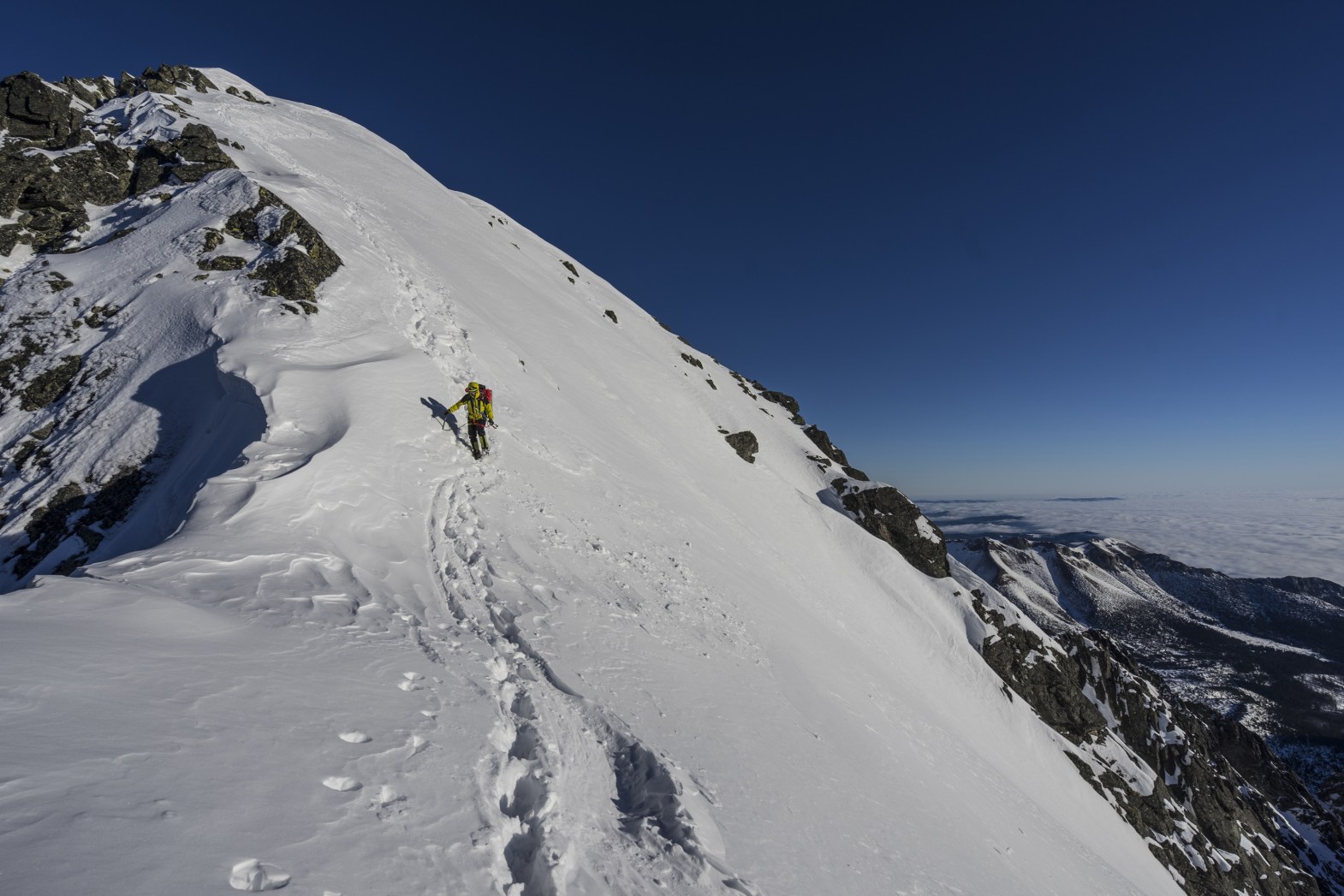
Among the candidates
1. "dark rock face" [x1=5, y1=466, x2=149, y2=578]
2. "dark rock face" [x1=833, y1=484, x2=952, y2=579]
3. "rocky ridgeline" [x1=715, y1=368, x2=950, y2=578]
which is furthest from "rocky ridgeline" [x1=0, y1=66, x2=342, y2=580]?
"dark rock face" [x1=833, y1=484, x2=952, y2=579]

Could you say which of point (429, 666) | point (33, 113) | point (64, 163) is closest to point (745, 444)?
point (429, 666)

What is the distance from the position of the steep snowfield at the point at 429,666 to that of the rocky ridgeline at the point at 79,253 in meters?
0.71

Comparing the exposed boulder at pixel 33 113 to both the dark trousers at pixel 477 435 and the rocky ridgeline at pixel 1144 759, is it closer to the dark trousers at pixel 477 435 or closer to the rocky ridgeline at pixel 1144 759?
the dark trousers at pixel 477 435

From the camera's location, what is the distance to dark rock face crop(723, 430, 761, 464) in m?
34.5

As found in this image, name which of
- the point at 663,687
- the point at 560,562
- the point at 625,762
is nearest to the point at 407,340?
the point at 560,562

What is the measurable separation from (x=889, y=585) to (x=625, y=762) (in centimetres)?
2738

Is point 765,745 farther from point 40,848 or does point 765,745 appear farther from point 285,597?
point 40,848

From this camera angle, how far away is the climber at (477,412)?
1316 cm

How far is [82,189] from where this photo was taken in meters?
19.8

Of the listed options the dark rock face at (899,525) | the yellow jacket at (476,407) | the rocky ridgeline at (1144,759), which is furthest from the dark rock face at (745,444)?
the yellow jacket at (476,407)

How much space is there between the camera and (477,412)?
13.2 m

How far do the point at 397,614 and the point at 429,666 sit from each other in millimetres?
1394

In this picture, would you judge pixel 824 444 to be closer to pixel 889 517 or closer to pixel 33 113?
pixel 889 517

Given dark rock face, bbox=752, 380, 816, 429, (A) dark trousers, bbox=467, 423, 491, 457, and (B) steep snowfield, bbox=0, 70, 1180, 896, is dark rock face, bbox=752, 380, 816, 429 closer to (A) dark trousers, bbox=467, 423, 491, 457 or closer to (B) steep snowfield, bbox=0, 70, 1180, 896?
(B) steep snowfield, bbox=0, 70, 1180, 896
